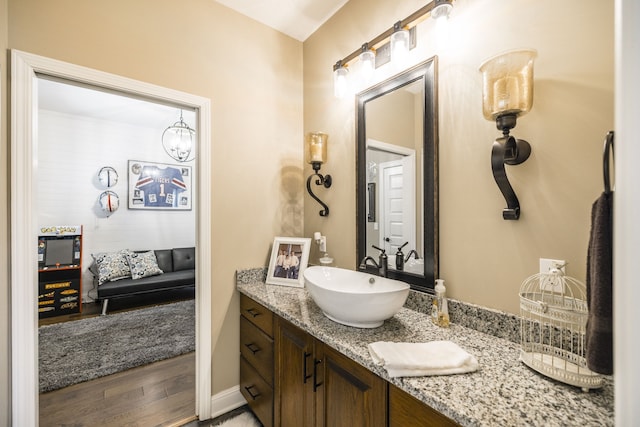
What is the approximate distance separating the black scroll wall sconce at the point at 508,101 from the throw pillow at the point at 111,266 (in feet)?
14.5

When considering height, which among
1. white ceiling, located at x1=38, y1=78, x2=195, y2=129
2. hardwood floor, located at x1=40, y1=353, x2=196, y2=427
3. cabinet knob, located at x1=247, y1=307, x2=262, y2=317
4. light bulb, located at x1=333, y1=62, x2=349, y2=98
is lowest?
hardwood floor, located at x1=40, y1=353, x2=196, y2=427

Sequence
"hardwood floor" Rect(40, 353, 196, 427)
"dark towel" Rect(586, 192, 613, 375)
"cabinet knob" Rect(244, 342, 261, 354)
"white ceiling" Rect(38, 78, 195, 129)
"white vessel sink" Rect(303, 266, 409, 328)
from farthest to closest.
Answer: "white ceiling" Rect(38, 78, 195, 129) < "hardwood floor" Rect(40, 353, 196, 427) < "cabinet knob" Rect(244, 342, 261, 354) < "white vessel sink" Rect(303, 266, 409, 328) < "dark towel" Rect(586, 192, 613, 375)

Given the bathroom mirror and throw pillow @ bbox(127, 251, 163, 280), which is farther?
throw pillow @ bbox(127, 251, 163, 280)

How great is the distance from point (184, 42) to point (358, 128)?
1226mm

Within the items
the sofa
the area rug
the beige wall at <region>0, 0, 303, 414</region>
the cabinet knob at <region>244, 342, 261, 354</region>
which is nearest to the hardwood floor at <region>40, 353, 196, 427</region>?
the area rug

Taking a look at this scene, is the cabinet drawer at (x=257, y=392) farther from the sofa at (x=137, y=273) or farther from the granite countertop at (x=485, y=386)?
the sofa at (x=137, y=273)

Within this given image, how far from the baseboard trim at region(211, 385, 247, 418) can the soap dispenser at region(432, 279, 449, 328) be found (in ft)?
4.99

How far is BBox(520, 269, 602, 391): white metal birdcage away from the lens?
31.6 inches

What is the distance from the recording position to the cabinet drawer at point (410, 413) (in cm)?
76

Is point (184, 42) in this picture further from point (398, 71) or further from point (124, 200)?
point (124, 200)

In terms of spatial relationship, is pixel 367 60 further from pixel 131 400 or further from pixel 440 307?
pixel 131 400

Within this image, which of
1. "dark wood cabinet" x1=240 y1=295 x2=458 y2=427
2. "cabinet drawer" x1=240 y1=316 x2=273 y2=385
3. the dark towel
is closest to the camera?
the dark towel

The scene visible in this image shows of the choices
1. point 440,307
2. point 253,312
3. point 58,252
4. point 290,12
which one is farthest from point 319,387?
point 58,252

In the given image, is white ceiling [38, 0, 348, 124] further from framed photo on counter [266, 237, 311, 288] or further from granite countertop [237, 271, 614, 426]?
granite countertop [237, 271, 614, 426]
